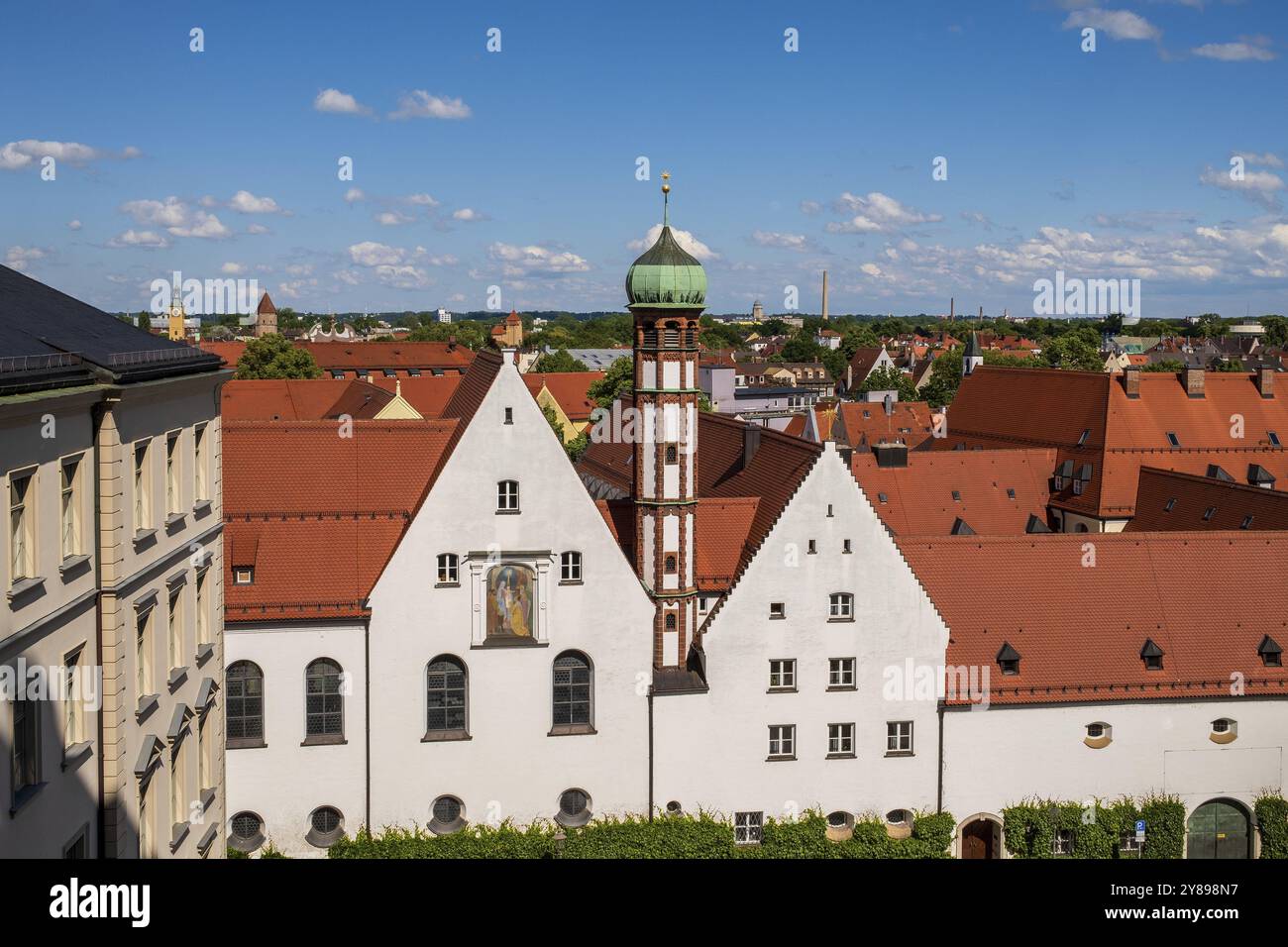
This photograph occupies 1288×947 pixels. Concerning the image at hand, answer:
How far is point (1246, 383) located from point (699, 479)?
126 ft

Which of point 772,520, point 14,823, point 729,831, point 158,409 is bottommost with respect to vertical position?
point 729,831

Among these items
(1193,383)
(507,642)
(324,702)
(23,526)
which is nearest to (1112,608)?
(507,642)

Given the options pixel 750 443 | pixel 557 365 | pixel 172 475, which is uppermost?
pixel 557 365

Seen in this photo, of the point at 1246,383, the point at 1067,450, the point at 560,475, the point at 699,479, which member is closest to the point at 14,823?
the point at 560,475

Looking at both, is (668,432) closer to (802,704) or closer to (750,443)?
(802,704)

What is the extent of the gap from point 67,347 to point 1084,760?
94.0ft

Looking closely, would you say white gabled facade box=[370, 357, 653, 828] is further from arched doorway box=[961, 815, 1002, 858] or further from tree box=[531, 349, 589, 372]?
tree box=[531, 349, 589, 372]

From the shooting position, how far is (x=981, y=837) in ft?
126

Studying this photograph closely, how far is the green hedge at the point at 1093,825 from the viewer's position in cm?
3722

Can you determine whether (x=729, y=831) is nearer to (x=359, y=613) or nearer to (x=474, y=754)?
(x=474, y=754)

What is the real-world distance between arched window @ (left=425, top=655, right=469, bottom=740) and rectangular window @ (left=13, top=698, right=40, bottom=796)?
18.2 metres

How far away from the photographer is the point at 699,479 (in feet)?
165

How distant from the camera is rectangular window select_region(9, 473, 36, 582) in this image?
59.5ft

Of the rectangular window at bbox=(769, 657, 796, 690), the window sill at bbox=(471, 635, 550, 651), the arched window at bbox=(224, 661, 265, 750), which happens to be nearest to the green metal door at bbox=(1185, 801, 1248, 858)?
the rectangular window at bbox=(769, 657, 796, 690)
